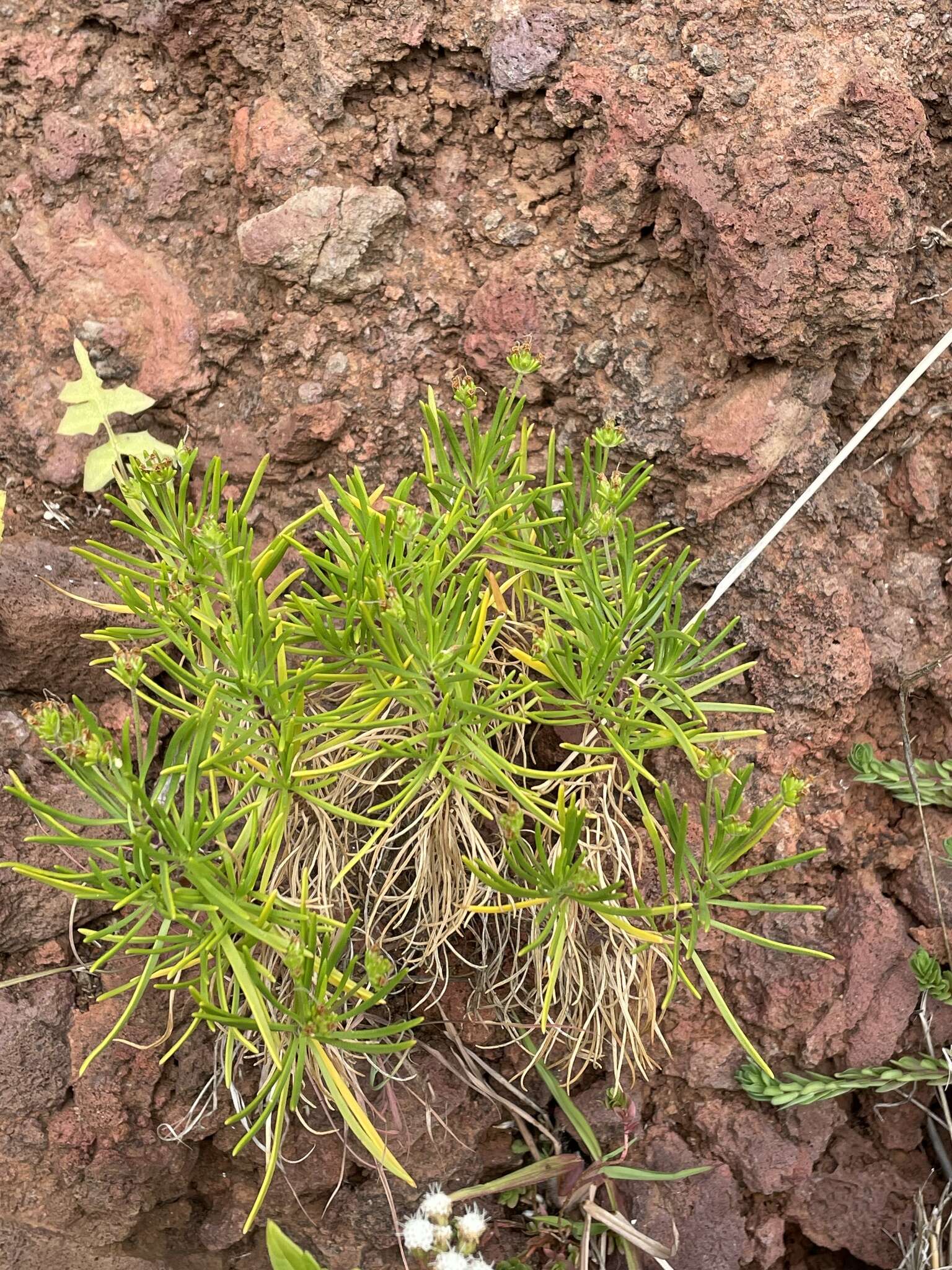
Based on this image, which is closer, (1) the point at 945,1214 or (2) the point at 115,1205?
(2) the point at 115,1205

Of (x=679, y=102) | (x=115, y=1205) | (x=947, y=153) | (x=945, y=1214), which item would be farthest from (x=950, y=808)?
(x=115, y=1205)

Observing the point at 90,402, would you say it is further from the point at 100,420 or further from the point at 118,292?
the point at 118,292

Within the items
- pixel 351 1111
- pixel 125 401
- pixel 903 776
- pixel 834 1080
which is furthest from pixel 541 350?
pixel 834 1080

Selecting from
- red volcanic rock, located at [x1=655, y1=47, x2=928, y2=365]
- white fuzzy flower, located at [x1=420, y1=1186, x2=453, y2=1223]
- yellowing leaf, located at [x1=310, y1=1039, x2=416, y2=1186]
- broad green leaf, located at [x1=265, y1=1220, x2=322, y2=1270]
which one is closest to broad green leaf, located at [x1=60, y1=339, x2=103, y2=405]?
red volcanic rock, located at [x1=655, y1=47, x2=928, y2=365]

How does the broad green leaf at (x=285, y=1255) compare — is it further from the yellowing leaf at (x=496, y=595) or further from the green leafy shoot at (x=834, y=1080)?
the yellowing leaf at (x=496, y=595)

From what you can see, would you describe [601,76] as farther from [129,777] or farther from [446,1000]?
[446,1000]

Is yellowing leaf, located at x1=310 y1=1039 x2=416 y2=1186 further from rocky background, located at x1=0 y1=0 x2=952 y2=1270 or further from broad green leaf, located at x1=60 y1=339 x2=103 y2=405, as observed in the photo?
broad green leaf, located at x1=60 y1=339 x2=103 y2=405
